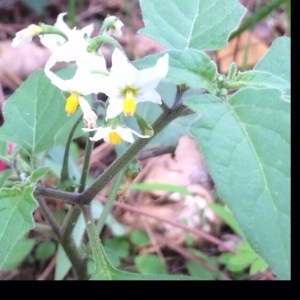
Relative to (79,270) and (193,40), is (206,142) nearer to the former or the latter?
(193,40)

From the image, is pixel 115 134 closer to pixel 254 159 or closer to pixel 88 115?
pixel 88 115

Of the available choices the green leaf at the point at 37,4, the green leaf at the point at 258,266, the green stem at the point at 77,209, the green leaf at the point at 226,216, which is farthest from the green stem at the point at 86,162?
the green leaf at the point at 37,4

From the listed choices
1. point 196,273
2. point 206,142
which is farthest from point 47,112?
point 196,273

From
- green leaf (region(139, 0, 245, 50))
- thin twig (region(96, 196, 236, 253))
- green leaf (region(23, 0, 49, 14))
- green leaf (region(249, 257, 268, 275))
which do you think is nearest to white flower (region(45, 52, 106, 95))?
green leaf (region(139, 0, 245, 50))

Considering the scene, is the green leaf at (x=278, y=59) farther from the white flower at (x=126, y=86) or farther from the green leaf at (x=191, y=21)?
the white flower at (x=126, y=86)

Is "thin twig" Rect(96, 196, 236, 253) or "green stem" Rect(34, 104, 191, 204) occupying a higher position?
"green stem" Rect(34, 104, 191, 204)

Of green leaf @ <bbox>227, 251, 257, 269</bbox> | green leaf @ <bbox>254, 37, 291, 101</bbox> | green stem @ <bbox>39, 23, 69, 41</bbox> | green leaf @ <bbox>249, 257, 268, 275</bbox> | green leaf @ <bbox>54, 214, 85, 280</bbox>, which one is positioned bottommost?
green leaf @ <bbox>227, 251, 257, 269</bbox>

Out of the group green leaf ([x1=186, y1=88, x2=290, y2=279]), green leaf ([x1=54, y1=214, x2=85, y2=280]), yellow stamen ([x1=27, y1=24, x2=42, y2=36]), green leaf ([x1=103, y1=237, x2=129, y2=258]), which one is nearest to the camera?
green leaf ([x1=186, y1=88, x2=290, y2=279])

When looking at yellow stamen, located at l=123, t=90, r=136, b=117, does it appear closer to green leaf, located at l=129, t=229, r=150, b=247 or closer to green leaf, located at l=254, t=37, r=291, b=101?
green leaf, located at l=254, t=37, r=291, b=101
